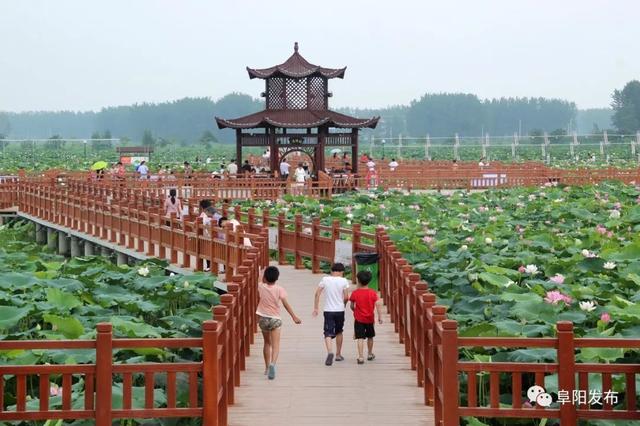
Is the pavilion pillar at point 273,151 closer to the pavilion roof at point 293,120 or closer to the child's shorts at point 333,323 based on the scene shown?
the pavilion roof at point 293,120

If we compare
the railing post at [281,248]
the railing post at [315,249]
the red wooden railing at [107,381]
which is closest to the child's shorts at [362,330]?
the red wooden railing at [107,381]

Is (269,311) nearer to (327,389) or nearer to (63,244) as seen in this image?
(327,389)

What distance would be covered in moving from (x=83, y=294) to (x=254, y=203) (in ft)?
60.1

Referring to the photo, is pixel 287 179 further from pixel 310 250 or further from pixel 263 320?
pixel 263 320

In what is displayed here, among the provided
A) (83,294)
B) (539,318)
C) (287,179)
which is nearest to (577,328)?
(539,318)

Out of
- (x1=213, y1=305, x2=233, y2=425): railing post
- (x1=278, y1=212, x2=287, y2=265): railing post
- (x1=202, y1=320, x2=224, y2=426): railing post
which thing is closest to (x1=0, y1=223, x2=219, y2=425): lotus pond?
(x1=213, y1=305, x2=233, y2=425): railing post

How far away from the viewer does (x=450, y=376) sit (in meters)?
7.18

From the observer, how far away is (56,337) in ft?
30.7

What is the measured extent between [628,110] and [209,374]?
4188 inches

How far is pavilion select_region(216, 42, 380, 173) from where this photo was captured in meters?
34.8

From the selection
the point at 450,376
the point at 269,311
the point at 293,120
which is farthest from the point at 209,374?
the point at 293,120

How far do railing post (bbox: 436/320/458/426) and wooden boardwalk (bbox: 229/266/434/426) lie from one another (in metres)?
1.13

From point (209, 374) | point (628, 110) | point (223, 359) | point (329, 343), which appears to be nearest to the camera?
point (209, 374)

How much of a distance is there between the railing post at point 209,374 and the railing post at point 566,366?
2.22m
